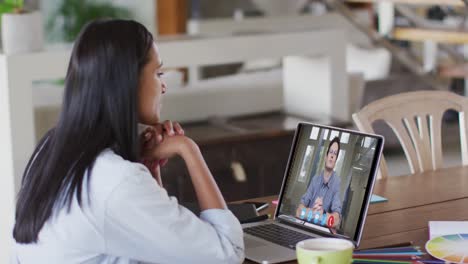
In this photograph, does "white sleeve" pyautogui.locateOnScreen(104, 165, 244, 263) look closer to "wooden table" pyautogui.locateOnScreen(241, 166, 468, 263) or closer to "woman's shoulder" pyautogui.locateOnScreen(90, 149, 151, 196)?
"woman's shoulder" pyautogui.locateOnScreen(90, 149, 151, 196)

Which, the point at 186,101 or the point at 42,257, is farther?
the point at 186,101

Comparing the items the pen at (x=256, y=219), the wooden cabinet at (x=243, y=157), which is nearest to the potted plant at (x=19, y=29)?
the wooden cabinet at (x=243, y=157)

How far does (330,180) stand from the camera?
6.98 ft

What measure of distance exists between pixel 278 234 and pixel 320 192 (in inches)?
5.5

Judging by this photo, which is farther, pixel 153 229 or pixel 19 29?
pixel 19 29

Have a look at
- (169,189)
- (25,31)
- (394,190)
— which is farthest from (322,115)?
(394,190)

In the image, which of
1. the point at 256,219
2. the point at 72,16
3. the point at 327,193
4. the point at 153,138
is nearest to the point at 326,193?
the point at 327,193

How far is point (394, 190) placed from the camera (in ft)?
8.75

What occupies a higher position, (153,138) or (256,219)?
(153,138)

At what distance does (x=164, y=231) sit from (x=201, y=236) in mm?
83

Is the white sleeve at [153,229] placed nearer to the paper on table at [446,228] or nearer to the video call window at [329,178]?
the video call window at [329,178]

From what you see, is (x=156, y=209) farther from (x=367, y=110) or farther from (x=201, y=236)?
(x=367, y=110)

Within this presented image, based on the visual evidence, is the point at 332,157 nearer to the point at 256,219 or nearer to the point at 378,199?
the point at 256,219

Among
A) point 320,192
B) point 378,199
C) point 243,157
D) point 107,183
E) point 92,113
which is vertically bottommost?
point 243,157
